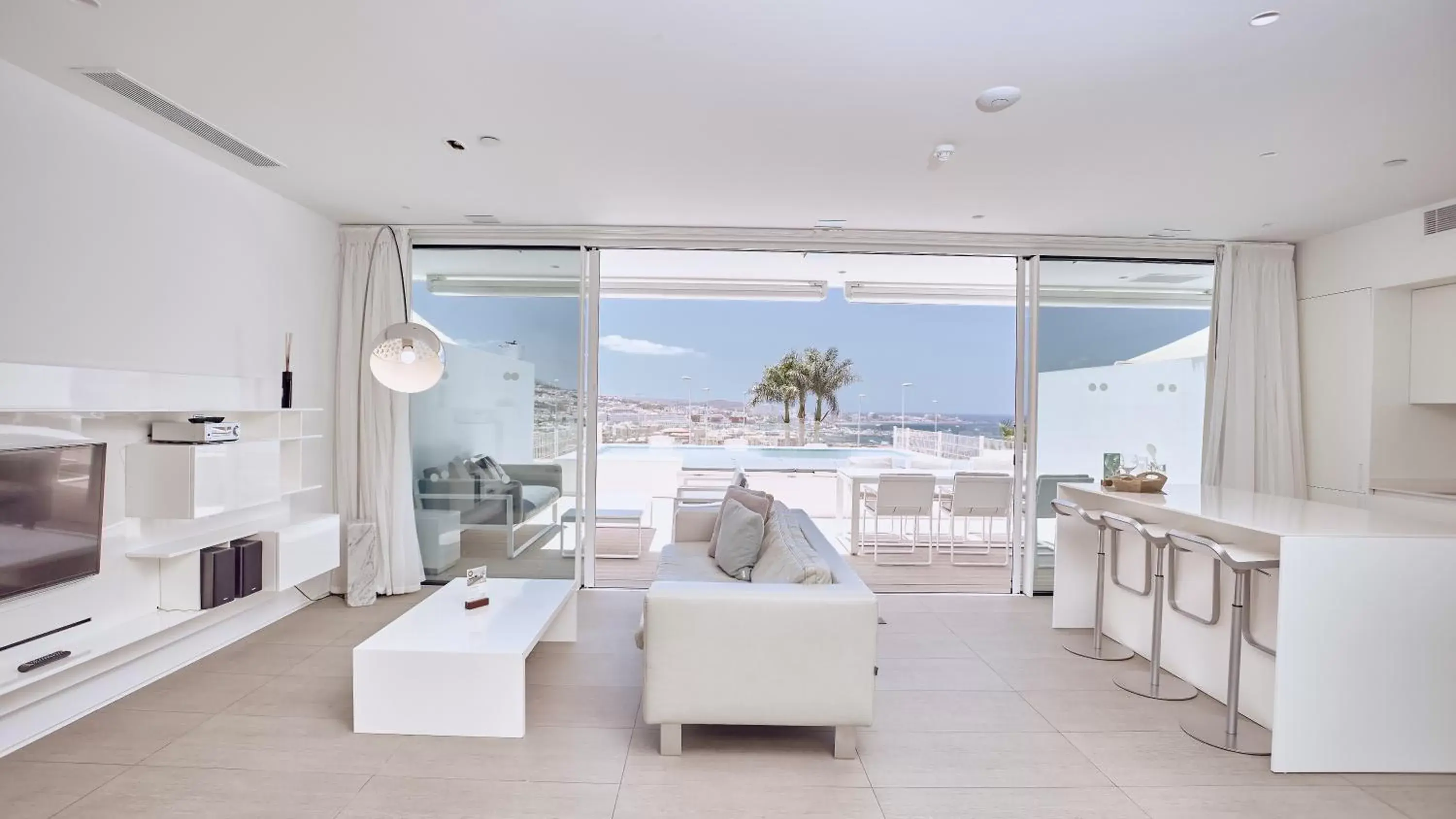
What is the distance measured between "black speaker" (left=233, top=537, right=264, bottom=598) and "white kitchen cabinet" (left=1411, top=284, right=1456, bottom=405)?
6646mm

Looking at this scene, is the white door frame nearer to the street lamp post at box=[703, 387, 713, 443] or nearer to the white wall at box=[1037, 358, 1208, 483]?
the white wall at box=[1037, 358, 1208, 483]

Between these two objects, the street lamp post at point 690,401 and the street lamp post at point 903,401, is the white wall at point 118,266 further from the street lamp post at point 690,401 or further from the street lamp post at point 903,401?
the street lamp post at point 903,401

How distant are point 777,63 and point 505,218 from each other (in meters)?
2.77

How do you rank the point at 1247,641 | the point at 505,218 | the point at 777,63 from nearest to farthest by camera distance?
the point at 777,63 → the point at 1247,641 → the point at 505,218

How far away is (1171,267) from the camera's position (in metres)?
5.32

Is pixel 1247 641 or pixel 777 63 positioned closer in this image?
pixel 777 63

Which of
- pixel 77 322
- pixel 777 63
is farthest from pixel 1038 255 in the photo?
pixel 77 322

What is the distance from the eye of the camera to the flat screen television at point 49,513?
252cm

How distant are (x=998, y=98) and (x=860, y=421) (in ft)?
36.1

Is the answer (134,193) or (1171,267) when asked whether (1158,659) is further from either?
(134,193)

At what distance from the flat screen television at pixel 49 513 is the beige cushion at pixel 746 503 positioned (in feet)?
9.03

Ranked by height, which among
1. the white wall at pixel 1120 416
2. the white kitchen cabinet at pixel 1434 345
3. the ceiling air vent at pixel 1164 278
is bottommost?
the white wall at pixel 1120 416

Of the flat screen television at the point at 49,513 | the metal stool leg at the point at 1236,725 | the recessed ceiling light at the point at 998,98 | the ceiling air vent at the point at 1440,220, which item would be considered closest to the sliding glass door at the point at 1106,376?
the ceiling air vent at the point at 1440,220

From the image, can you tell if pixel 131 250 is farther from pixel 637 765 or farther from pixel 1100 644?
pixel 1100 644
